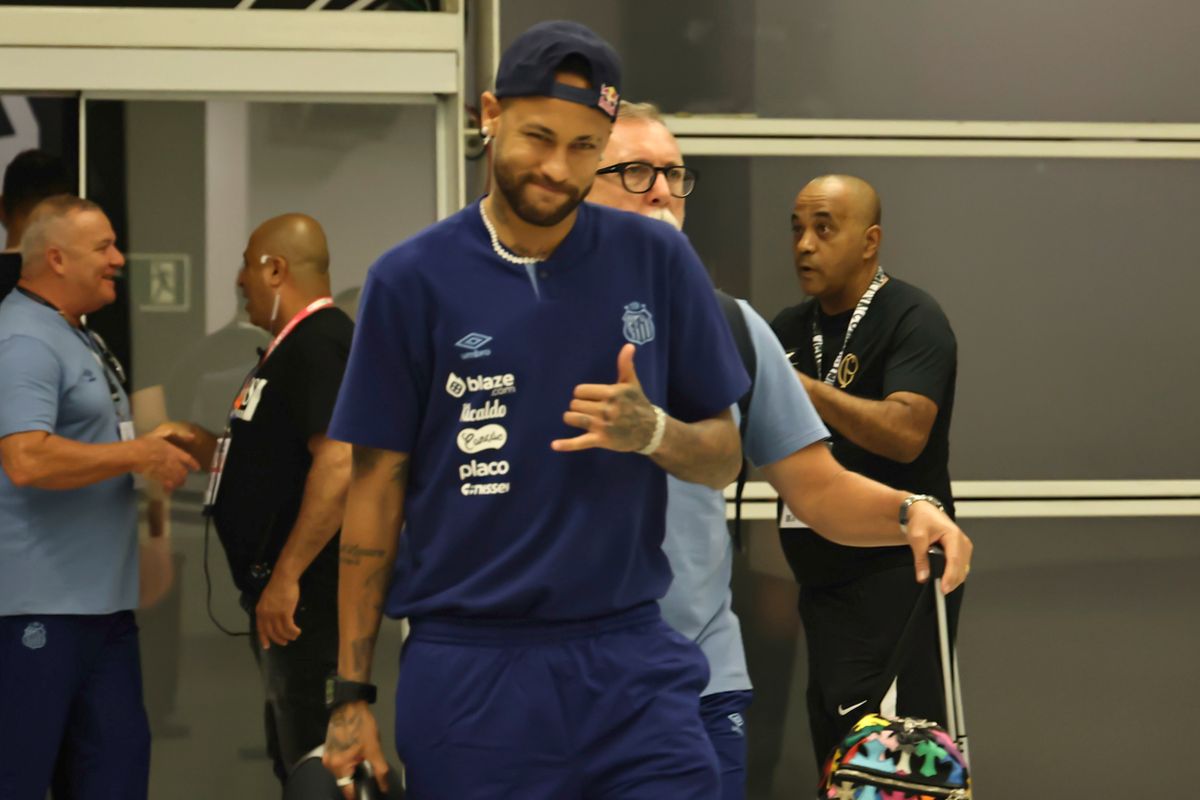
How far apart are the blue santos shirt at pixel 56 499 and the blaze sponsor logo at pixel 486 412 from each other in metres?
2.44

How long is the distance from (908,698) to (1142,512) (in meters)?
1.75

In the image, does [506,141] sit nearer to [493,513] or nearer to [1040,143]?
[493,513]

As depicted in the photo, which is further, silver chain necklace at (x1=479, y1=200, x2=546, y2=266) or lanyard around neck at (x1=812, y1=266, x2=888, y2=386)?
lanyard around neck at (x1=812, y1=266, x2=888, y2=386)

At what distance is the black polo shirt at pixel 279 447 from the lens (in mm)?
4328

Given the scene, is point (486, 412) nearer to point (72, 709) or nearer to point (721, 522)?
point (721, 522)

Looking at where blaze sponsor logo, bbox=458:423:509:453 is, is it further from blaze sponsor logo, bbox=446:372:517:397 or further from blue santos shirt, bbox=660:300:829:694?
blue santos shirt, bbox=660:300:829:694

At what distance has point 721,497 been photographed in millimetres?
2844

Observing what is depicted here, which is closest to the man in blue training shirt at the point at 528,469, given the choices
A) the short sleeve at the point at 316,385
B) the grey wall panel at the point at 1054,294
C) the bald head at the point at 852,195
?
the short sleeve at the point at 316,385

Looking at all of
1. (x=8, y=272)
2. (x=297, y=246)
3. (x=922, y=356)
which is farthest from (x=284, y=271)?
(x=922, y=356)

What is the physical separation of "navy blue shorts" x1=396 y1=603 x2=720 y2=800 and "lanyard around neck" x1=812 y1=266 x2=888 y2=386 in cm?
251

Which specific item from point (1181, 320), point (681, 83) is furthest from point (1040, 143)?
point (681, 83)

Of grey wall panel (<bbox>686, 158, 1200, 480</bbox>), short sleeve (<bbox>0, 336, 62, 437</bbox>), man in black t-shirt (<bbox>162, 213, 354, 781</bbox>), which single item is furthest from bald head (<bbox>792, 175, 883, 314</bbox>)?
short sleeve (<bbox>0, 336, 62, 437</bbox>)

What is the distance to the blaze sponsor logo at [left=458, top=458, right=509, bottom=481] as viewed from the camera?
6.89 feet

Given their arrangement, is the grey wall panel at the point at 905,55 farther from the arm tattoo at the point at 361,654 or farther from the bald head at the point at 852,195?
the arm tattoo at the point at 361,654
